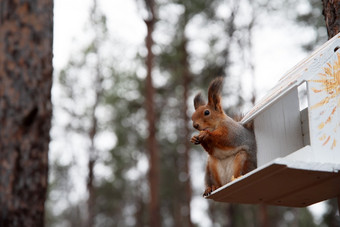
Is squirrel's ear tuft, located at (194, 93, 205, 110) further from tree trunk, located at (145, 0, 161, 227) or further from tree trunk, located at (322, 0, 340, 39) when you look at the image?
tree trunk, located at (145, 0, 161, 227)

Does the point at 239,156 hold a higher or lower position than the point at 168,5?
lower

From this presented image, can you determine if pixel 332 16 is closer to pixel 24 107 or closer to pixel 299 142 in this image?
pixel 299 142

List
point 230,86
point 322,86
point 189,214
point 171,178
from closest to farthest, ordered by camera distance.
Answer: point 322,86
point 189,214
point 230,86
point 171,178

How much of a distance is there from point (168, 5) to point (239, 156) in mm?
11719

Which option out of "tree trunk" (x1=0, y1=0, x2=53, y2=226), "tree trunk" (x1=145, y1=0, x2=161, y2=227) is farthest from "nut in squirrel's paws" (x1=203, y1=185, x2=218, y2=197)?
"tree trunk" (x1=145, y1=0, x2=161, y2=227)

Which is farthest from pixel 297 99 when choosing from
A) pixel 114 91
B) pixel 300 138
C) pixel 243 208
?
pixel 243 208

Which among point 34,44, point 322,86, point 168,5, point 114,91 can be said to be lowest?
point 322,86

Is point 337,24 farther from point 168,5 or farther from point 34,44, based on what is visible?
point 168,5

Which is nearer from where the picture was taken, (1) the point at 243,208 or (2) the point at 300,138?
(2) the point at 300,138

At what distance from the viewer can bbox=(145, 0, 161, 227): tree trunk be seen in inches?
480

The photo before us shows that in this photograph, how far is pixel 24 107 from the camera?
3.50 m

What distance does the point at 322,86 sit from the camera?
3.02m

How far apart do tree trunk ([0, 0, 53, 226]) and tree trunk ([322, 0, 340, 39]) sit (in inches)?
85.2

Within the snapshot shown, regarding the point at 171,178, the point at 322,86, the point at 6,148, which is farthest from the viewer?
the point at 171,178
